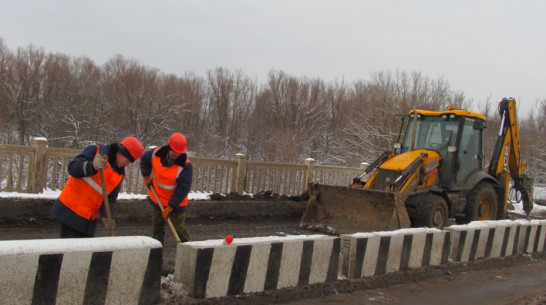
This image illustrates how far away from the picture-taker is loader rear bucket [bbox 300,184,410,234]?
8.02 metres

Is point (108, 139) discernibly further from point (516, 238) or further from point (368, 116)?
point (516, 238)

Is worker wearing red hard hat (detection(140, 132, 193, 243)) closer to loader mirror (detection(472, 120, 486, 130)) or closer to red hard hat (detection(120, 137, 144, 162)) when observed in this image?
red hard hat (detection(120, 137, 144, 162))

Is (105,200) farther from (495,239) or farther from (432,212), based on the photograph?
(432,212)

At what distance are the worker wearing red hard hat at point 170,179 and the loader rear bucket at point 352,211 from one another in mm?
3976

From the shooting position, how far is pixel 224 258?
4.18 metres

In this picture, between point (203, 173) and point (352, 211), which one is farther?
point (203, 173)

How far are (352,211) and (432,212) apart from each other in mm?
1477

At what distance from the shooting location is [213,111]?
49.0m

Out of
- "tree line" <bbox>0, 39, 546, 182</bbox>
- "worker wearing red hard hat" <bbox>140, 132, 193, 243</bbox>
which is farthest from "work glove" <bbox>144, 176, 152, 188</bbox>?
"tree line" <bbox>0, 39, 546, 182</bbox>

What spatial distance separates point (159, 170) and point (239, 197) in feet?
16.3

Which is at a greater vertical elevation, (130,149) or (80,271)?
(130,149)

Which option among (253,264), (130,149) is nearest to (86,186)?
(130,149)

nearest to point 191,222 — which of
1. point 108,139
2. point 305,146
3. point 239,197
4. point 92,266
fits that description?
point 239,197

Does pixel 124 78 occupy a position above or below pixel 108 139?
above
